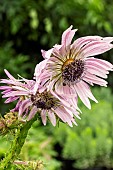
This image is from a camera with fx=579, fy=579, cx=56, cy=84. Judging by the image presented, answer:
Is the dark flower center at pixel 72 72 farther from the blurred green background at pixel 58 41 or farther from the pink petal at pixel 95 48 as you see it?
the blurred green background at pixel 58 41

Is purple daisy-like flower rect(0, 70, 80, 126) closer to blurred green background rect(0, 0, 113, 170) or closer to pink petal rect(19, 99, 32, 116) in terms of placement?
pink petal rect(19, 99, 32, 116)

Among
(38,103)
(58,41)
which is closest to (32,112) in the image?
(38,103)

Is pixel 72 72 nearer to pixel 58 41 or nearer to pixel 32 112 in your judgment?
pixel 32 112

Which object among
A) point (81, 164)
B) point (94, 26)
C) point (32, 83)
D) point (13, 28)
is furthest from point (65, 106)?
point (94, 26)

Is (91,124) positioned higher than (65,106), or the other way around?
(91,124)

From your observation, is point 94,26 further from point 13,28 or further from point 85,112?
point 85,112

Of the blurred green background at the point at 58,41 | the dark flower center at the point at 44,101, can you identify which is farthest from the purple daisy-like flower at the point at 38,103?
the blurred green background at the point at 58,41

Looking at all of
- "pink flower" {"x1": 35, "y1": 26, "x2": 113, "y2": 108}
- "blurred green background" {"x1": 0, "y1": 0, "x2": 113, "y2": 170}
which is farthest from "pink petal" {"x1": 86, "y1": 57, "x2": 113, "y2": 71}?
"blurred green background" {"x1": 0, "y1": 0, "x2": 113, "y2": 170}
